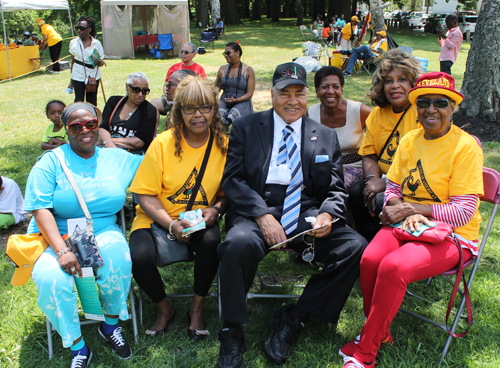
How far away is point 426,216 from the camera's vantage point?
284 cm

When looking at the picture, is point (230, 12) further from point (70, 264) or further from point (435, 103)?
point (70, 264)

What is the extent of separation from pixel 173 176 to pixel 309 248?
3.89 feet

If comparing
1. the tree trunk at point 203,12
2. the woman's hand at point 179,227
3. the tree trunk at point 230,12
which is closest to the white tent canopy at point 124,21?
the tree trunk at point 203,12

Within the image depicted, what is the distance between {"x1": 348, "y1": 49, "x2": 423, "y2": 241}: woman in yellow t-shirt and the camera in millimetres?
3533

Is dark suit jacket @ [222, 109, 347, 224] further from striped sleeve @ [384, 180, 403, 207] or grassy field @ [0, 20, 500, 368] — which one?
grassy field @ [0, 20, 500, 368]

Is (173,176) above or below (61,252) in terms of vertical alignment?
above

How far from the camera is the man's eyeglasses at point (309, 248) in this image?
2984mm

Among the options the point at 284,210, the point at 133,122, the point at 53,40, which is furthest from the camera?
the point at 53,40

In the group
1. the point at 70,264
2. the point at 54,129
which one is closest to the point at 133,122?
the point at 54,129

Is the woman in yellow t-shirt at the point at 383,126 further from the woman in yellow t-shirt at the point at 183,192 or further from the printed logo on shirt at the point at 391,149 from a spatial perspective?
the woman in yellow t-shirt at the point at 183,192

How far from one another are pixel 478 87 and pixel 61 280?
25.5 feet

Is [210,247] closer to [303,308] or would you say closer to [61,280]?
[303,308]

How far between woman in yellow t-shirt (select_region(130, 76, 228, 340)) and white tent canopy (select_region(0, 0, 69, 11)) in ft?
47.5

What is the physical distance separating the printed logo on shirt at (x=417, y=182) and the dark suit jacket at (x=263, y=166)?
481 millimetres
